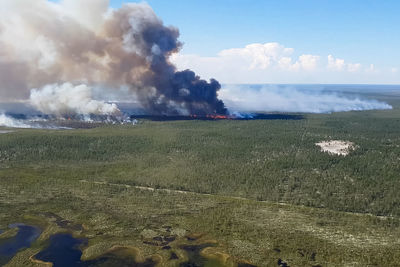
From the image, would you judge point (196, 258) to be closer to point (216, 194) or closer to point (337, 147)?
point (216, 194)

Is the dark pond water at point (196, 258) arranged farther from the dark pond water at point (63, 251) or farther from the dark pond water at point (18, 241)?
the dark pond water at point (18, 241)

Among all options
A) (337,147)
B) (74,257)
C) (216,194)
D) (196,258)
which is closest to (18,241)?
(74,257)

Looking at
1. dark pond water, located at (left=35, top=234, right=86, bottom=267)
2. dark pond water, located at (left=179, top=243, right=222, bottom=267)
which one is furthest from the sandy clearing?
dark pond water, located at (left=35, top=234, right=86, bottom=267)

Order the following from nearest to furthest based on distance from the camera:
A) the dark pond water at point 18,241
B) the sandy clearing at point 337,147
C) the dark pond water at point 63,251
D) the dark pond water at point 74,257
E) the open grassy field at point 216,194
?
the dark pond water at point 74,257
the dark pond water at point 63,251
the dark pond water at point 18,241
the open grassy field at point 216,194
the sandy clearing at point 337,147

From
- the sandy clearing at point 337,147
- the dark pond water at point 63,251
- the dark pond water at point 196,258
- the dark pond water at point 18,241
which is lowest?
the dark pond water at point 196,258

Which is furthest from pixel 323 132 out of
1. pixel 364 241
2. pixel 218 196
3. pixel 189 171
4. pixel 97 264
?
pixel 97 264

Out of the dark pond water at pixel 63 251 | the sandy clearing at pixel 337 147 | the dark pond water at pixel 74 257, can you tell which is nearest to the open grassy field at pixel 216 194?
the dark pond water at pixel 63 251

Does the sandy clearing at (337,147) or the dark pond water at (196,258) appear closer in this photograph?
the dark pond water at (196,258)
